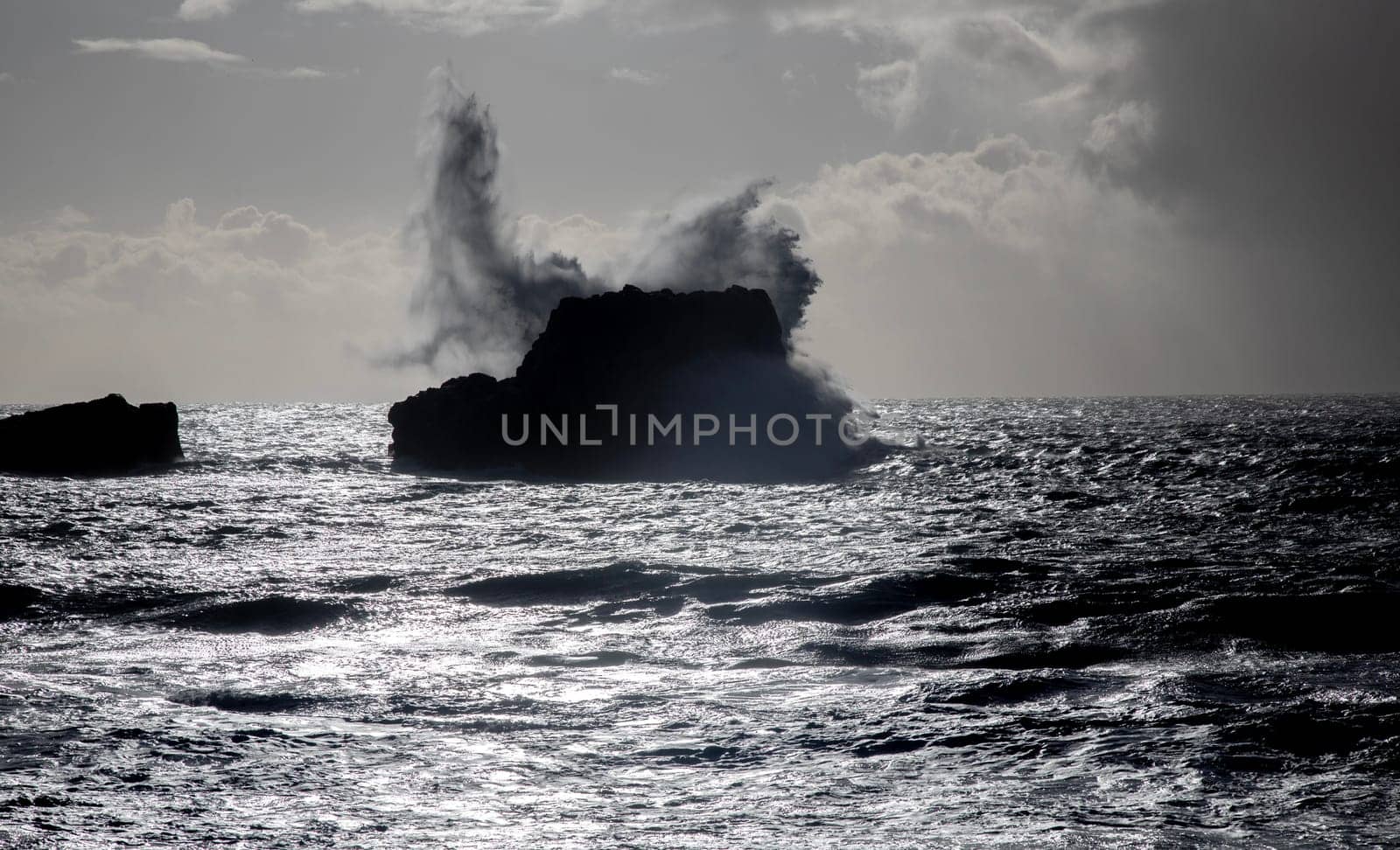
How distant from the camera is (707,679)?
33.9 ft

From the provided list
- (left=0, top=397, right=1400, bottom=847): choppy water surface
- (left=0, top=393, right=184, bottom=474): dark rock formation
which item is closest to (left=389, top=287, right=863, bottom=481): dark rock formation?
(left=0, top=393, right=184, bottom=474): dark rock formation

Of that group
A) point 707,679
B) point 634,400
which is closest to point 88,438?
point 634,400

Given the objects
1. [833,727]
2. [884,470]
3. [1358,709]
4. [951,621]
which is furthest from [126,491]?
[1358,709]

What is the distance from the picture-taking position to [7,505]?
25.5 metres

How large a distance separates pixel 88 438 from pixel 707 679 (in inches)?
1402

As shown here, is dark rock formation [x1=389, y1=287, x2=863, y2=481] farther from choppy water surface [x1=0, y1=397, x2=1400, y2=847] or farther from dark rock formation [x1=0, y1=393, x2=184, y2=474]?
choppy water surface [x1=0, y1=397, x2=1400, y2=847]

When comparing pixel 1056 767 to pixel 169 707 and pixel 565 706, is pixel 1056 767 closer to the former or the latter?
pixel 565 706

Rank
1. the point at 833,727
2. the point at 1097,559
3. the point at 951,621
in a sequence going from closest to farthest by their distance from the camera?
the point at 833,727
the point at 951,621
the point at 1097,559

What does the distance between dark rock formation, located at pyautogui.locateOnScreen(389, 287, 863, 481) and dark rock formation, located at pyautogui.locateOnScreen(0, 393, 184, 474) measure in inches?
346

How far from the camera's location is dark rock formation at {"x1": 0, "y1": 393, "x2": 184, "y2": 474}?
37.9 m

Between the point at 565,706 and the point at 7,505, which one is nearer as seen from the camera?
the point at 565,706

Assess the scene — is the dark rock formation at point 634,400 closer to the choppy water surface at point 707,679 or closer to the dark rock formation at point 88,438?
the dark rock formation at point 88,438

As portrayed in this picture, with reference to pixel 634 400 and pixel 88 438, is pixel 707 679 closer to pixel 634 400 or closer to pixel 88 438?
pixel 634 400

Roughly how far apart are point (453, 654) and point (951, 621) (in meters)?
5.54
